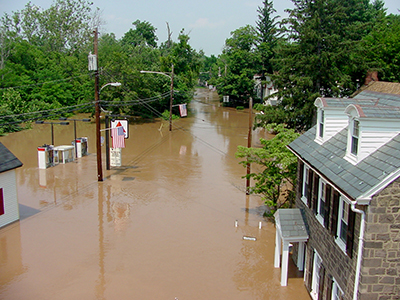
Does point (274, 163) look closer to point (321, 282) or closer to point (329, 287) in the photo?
point (321, 282)

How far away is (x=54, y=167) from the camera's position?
100 ft

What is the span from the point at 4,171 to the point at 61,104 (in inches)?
1695

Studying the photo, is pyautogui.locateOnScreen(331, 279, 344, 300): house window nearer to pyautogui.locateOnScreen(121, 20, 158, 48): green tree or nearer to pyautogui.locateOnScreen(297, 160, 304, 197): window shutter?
pyautogui.locateOnScreen(297, 160, 304, 197): window shutter

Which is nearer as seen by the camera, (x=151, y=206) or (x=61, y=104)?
(x=151, y=206)

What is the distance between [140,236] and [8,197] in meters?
6.74

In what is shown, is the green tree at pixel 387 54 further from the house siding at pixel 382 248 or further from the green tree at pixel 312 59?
the house siding at pixel 382 248

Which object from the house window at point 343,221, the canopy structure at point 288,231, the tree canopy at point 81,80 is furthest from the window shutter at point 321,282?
the tree canopy at point 81,80

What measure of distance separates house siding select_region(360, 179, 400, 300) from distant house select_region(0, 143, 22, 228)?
52.4 feet

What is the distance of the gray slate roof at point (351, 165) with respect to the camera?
875 centimetres

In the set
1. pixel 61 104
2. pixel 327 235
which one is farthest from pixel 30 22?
pixel 327 235

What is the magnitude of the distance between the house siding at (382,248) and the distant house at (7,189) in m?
16.0

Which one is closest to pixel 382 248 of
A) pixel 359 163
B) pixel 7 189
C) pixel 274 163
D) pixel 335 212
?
pixel 335 212

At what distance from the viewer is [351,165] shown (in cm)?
1020

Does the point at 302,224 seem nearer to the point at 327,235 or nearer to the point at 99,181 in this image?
the point at 327,235
